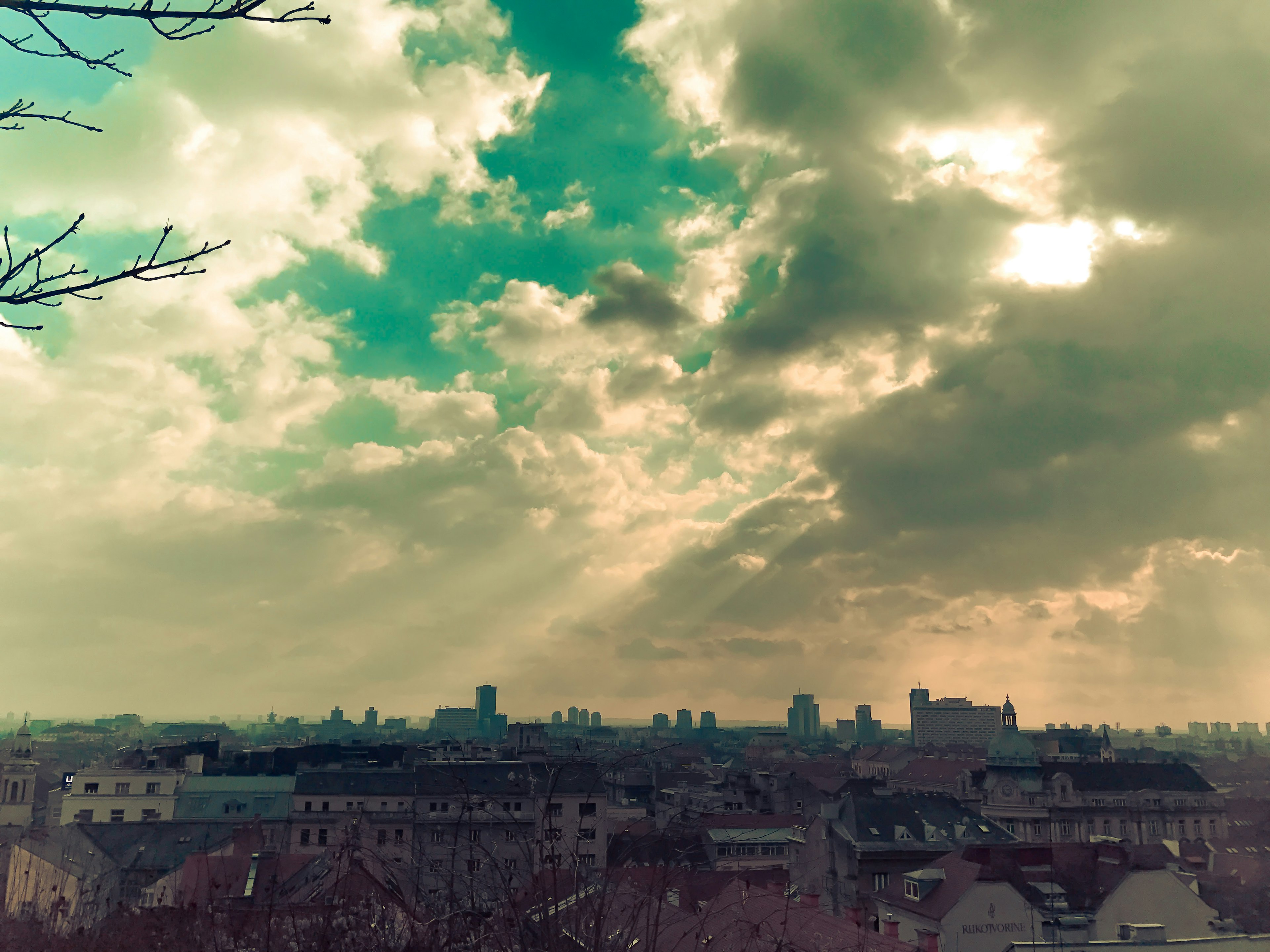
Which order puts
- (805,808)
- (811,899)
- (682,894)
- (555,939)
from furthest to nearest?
1. (805,808)
2. (811,899)
3. (682,894)
4. (555,939)

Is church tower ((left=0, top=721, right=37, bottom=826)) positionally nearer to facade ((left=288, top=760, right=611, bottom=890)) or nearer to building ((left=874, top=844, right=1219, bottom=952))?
facade ((left=288, top=760, right=611, bottom=890))

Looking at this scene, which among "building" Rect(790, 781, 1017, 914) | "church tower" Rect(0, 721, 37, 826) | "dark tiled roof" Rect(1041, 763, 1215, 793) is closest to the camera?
"building" Rect(790, 781, 1017, 914)

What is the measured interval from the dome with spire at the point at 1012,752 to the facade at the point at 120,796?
77997mm

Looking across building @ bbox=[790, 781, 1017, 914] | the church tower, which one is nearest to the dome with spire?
building @ bbox=[790, 781, 1017, 914]

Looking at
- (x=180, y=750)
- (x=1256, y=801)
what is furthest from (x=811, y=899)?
(x=1256, y=801)

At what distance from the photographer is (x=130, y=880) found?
40562mm

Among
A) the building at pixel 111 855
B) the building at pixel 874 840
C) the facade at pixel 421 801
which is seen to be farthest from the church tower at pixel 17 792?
the building at pixel 874 840

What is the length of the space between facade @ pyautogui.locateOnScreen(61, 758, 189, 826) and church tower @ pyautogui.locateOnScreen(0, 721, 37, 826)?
20.8ft

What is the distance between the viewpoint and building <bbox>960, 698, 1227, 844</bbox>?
91062 millimetres

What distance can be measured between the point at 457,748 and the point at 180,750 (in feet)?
128

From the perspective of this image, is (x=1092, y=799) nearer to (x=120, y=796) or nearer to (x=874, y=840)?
(x=874, y=840)

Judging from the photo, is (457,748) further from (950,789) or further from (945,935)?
(945,935)

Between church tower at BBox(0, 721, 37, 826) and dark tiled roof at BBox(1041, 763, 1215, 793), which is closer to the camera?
church tower at BBox(0, 721, 37, 826)

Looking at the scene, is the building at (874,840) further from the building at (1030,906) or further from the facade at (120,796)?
the facade at (120,796)
